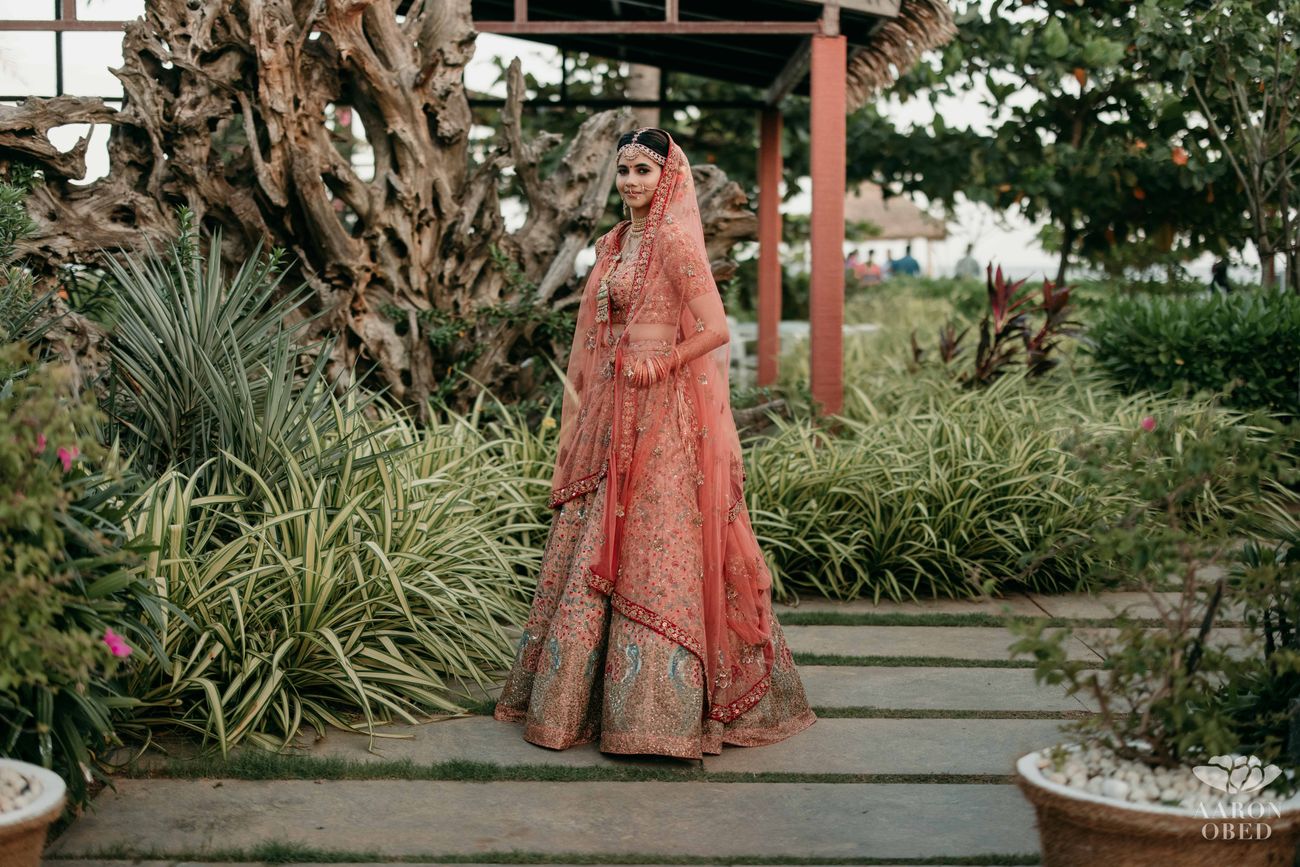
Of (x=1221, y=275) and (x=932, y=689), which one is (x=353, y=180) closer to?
(x=932, y=689)

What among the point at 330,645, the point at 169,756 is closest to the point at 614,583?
the point at 330,645

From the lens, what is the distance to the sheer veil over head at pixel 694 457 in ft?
13.7

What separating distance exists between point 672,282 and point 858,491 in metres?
2.66

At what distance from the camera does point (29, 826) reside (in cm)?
272

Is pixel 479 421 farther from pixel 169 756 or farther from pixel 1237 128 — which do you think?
pixel 1237 128

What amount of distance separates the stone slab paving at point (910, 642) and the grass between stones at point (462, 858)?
6.53 feet

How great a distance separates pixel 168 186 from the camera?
635 centimetres

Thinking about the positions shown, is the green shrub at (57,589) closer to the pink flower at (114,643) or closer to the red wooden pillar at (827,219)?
the pink flower at (114,643)

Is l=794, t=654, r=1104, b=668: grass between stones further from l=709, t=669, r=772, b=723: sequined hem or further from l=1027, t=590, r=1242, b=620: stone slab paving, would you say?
l=709, t=669, r=772, b=723: sequined hem

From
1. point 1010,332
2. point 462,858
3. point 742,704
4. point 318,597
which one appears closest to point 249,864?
point 462,858

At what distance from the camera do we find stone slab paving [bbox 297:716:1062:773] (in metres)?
4.11

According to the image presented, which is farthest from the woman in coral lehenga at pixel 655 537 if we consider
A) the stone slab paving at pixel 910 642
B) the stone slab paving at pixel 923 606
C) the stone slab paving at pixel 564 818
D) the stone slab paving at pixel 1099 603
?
the stone slab paving at pixel 1099 603

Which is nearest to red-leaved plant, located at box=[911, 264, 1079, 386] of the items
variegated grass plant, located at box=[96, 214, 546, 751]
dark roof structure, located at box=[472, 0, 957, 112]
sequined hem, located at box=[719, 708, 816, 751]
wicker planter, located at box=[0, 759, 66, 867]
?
dark roof structure, located at box=[472, 0, 957, 112]

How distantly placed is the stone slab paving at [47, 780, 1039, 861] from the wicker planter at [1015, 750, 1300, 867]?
68cm
